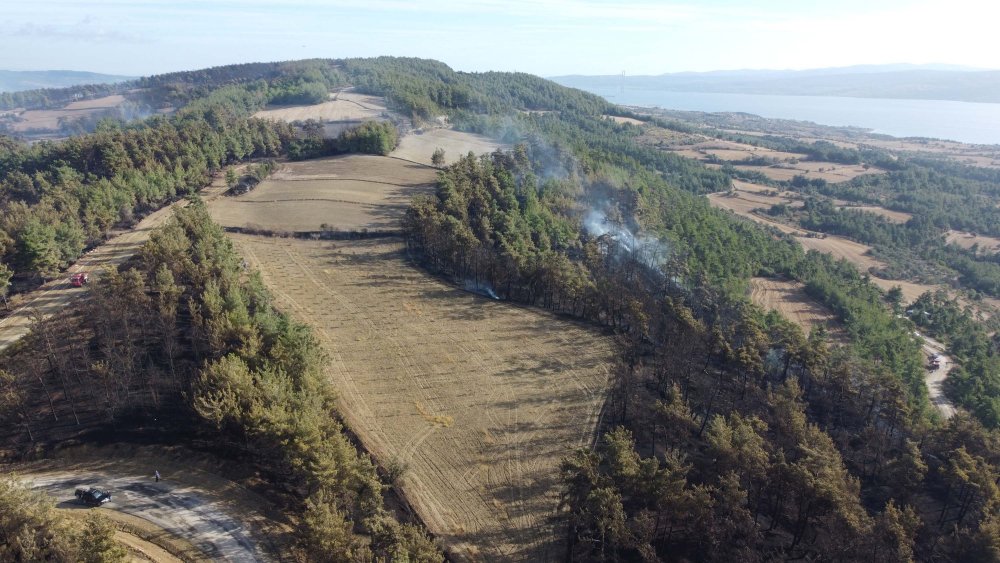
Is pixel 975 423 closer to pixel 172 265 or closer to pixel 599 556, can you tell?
pixel 599 556

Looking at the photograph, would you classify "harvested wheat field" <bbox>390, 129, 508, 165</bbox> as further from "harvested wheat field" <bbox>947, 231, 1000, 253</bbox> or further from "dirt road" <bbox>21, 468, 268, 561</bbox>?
"harvested wheat field" <bbox>947, 231, 1000, 253</bbox>

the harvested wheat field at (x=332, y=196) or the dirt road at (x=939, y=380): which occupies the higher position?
the harvested wheat field at (x=332, y=196)

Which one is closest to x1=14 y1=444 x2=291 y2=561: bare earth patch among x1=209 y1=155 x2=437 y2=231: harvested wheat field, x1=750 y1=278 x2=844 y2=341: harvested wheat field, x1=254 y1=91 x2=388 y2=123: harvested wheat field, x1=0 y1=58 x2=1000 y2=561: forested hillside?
x1=0 y1=58 x2=1000 y2=561: forested hillside

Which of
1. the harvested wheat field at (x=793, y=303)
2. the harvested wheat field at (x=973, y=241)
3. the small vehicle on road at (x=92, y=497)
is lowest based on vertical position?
the harvested wheat field at (x=973, y=241)

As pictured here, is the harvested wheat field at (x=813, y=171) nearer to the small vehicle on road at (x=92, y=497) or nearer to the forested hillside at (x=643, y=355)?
the forested hillside at (x=643, y=355)

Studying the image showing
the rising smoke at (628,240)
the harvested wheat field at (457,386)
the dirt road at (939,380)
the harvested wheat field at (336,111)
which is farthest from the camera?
the harvested wheat field at (336,111)

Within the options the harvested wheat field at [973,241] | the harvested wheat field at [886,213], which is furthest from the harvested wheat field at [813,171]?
the harvested wheat field at [973,241]

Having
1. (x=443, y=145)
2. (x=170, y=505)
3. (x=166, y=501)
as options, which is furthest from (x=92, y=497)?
(x=443, y=145)

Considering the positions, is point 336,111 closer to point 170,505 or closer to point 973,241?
point 170,505
